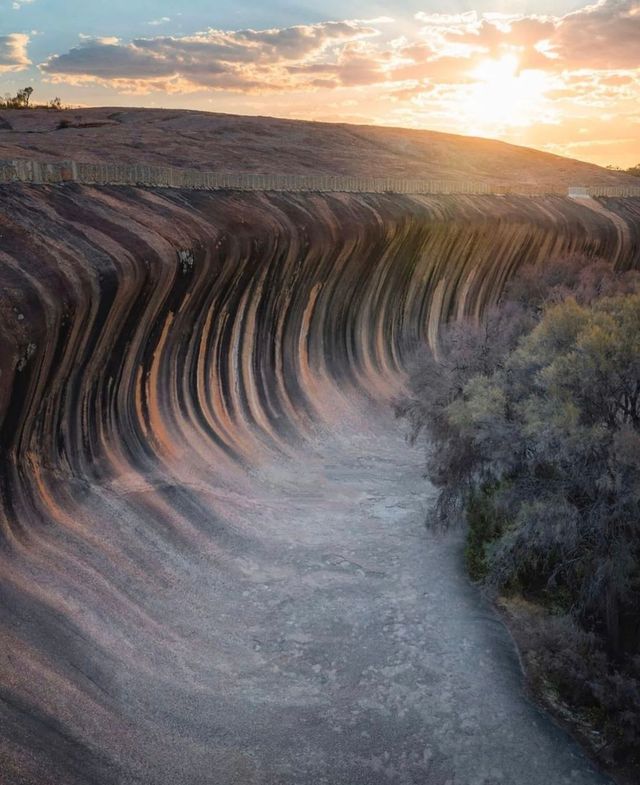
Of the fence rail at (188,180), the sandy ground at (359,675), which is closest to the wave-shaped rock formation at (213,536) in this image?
the sandy ground at (359,675)

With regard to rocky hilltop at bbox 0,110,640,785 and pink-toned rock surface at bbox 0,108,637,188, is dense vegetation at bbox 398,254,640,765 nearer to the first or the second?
rocky hilltop at bbox 0,110,640,785

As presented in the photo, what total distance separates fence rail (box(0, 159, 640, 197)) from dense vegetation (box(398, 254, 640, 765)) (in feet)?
45.4

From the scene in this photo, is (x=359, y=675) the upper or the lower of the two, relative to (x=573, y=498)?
lower

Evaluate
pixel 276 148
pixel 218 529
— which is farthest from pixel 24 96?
pixel 218 529

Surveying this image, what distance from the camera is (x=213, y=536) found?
64.8 feet

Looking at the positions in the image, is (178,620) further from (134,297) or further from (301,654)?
(134,297)

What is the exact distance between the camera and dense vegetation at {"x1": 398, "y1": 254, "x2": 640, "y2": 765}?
1434cm

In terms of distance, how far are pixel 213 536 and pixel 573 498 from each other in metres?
9.35

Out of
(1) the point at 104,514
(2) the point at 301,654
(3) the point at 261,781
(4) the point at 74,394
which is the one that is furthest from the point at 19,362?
(3) the point at 261,781

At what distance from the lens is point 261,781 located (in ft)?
40.5

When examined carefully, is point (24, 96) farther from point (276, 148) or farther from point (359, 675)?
point (359, 675)

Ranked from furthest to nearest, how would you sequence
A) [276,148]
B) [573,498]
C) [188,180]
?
[276,148] → [188,180] → [573,498]

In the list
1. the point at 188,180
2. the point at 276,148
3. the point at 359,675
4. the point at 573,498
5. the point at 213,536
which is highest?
the point at 276,148

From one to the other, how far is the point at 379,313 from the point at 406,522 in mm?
16154
